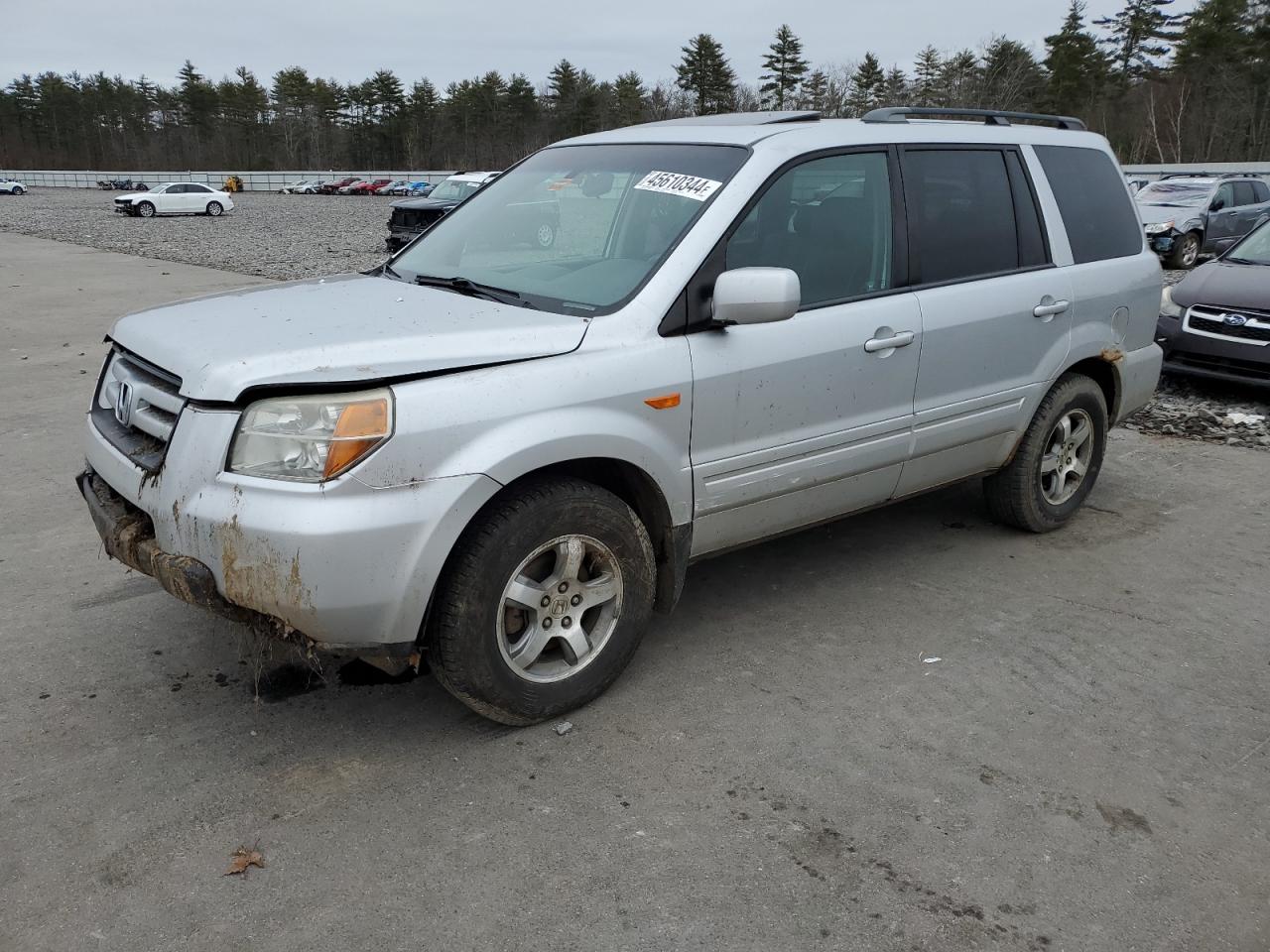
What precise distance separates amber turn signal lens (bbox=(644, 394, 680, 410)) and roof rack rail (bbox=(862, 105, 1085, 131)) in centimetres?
158

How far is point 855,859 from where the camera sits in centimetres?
274

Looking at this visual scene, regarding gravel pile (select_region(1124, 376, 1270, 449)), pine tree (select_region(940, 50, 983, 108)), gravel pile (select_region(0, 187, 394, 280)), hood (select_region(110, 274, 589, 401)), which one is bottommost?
gravel pile (select_region(1124, 376, 1270, 449))

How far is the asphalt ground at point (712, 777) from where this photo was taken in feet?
8.30

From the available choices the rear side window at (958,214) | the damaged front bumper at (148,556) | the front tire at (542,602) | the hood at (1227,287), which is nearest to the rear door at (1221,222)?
the hood at (1227,287)

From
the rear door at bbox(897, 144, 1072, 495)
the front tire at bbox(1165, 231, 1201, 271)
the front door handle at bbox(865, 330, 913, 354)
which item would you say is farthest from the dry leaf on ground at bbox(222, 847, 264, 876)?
the front tire at bbox(1165, 231, 1201, 271)

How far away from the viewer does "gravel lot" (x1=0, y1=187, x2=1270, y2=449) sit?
7617mm

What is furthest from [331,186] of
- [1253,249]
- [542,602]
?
[542,602]

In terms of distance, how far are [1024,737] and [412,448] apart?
214cm

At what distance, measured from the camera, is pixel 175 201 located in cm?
3853

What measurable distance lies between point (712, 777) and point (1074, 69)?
72.8m

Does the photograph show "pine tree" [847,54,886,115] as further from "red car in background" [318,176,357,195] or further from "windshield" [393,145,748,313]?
"windshield" [393,145,748,313]

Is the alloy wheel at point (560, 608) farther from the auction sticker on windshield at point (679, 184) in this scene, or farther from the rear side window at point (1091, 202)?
the rear side window at point (1091, 202)

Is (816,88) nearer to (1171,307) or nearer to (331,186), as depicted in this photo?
(331,186)

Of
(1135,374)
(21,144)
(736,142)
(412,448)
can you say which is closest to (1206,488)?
(1135,374)
